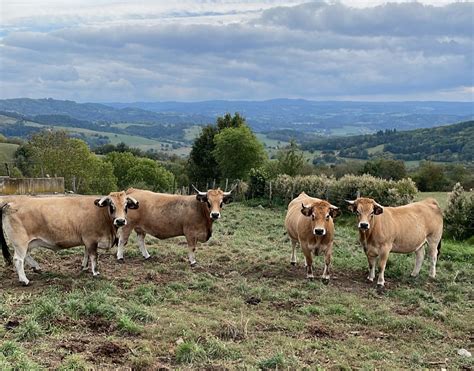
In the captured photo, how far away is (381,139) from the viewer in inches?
6703

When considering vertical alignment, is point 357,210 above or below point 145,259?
above

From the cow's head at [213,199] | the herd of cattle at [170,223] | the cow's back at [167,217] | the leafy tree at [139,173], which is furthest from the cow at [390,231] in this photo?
the leafy tree at [139,173]

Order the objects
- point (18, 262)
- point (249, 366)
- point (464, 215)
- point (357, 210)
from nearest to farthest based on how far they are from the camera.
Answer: point (249, 366) < point (18, 262) < point (357, 210) < point (464, 215)

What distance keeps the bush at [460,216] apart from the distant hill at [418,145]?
113 meters

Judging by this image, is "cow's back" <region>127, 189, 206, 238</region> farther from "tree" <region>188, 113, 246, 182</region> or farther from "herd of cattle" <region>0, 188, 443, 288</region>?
"tree" <region>188, 113, 246, 182</region>

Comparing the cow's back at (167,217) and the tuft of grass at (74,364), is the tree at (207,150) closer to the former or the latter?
the cow's back at (167,217)

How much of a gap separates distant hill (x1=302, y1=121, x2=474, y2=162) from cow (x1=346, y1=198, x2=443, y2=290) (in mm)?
122400

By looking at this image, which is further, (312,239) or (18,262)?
(312,239)

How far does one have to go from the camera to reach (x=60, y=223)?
35.4 feet

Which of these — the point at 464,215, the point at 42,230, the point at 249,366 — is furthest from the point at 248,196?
the point at 249,366

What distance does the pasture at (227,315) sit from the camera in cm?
695

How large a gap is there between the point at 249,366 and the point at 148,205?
7.69 meters

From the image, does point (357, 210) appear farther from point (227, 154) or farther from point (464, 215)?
point (227, 154)

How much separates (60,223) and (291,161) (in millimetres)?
39634
